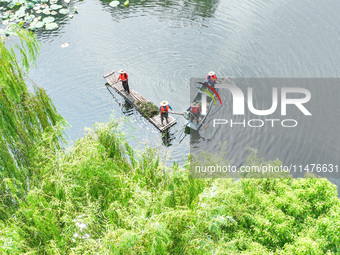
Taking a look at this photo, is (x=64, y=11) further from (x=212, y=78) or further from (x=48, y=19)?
(x=212, y=78)

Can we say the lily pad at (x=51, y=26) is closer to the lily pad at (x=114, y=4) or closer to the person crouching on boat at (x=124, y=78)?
the lily pad at (x=114, y=4)

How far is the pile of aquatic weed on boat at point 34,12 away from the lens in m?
22.5

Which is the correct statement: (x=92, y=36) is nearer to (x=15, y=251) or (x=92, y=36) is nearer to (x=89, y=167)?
(x=89, y=167)

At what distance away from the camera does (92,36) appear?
21.7 m

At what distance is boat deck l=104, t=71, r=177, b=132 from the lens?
52.1 ft

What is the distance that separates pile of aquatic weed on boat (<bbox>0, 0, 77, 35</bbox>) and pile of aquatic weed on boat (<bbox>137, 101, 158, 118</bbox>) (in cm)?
1047

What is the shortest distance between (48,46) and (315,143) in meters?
17.2

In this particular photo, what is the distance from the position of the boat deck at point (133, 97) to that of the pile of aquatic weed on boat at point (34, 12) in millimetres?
7241

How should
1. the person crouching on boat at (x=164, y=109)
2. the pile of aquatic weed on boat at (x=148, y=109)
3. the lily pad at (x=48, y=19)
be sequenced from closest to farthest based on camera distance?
1. the person crouching on boat at (x=164, y=109)
2. the pile of aquatic weed on boat at (x=148, y=109)
3. the lily pad at (x=48, y=19)

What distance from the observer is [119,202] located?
777 cm

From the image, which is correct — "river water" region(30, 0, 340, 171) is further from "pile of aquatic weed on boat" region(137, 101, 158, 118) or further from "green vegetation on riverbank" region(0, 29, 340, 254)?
"green vegetation on riverbank" region(0, 29, 340, 254)

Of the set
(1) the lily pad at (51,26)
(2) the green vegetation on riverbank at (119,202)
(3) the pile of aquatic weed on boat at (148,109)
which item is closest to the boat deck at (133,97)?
(3) the pile of aquatic weed on boat at (148,109)

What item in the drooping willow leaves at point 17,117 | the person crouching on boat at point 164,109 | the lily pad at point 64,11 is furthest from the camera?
the lily pad at point 64,11

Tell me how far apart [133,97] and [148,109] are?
4.65 ft
